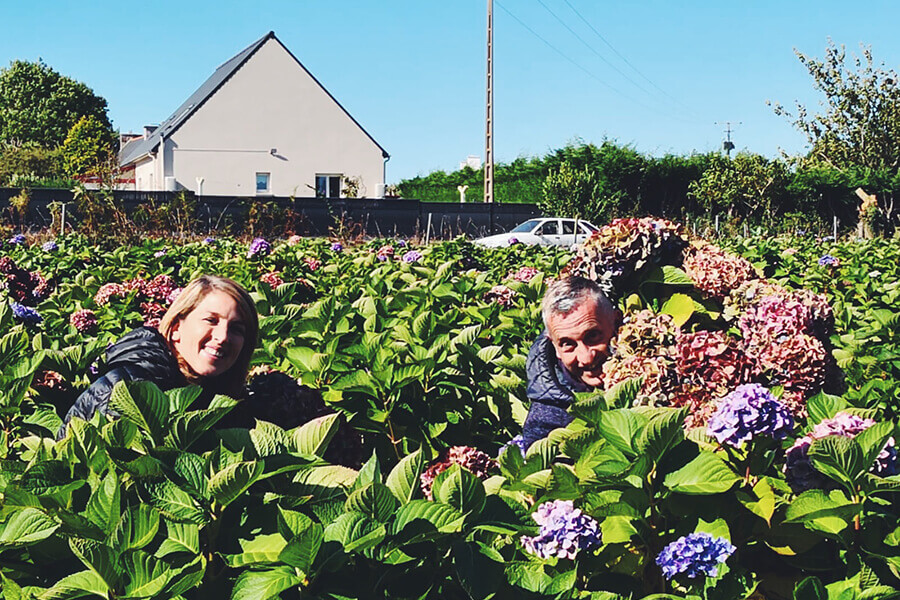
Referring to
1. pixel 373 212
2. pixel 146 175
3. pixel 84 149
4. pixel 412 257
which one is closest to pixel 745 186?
pixel 373 212

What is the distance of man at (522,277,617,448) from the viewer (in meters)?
2.79

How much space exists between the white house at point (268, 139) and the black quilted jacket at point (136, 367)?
33614 mm

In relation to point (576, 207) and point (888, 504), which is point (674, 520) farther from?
point (576, 207)

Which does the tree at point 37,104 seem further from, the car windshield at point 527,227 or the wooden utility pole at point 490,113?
the car windshield at point 527,227

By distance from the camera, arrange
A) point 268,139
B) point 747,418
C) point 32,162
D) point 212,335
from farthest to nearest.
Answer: point 32,162 → point 268,139 → point 212,335 → point 747,418

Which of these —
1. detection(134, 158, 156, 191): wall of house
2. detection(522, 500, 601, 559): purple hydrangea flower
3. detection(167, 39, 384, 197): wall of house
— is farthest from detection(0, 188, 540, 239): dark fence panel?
detection(522, 500, 601, 559): purple hydrangea flower

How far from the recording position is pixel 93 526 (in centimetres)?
162

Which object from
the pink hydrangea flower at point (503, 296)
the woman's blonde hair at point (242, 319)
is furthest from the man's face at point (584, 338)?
the pink hydrangea flower at point (503, 296)

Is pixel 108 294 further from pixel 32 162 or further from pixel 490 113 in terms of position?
pixel 32 162

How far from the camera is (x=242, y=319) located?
2.99 metres

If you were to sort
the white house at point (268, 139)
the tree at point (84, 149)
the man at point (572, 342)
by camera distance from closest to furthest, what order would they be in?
the man at point (572, 342) → the white house at point (268, 139) → the tree at point (84, 149)

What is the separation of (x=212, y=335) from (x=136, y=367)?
24 cm

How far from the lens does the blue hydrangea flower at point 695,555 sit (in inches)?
65.0

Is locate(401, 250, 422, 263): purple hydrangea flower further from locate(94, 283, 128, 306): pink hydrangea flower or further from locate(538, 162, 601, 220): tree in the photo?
locate(538, 162, 601, 220): tree
